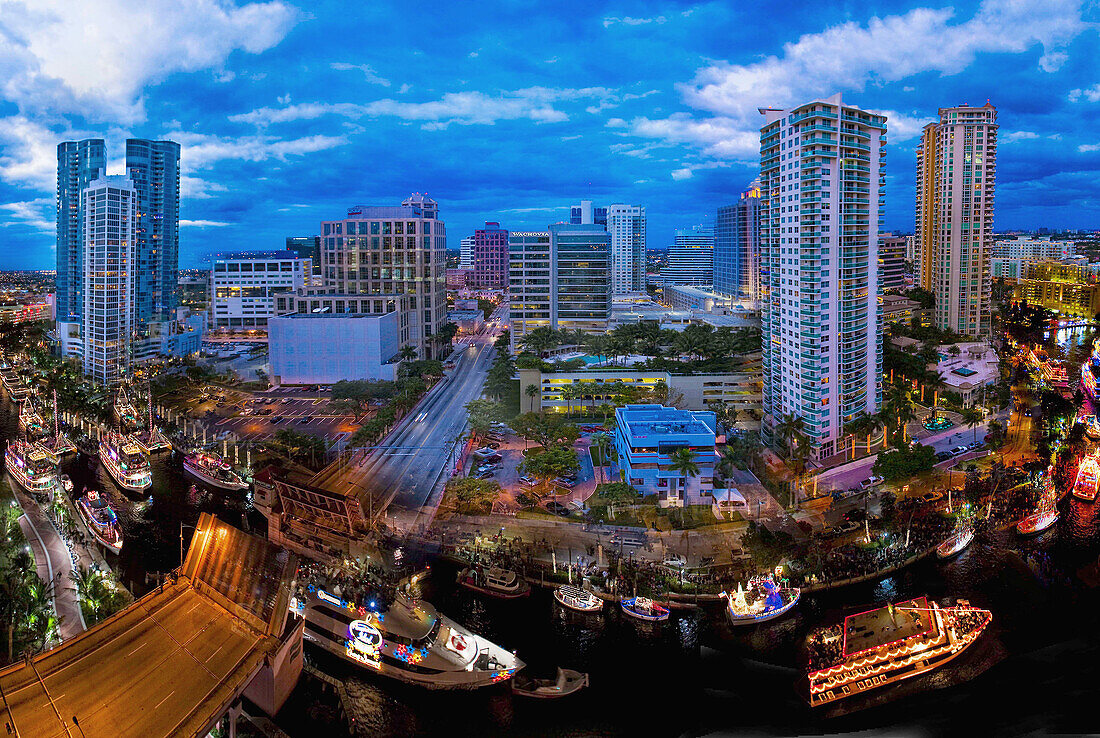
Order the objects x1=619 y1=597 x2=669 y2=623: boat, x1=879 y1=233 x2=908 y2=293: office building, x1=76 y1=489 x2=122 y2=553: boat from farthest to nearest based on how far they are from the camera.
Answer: x1=879 y1=233 x2=908 y2=293: office building, x1=76 y1=489 x2=122 y2=553: boat, x1=619 y1=597 x2=669 y2=623: boat

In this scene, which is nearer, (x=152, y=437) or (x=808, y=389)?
(x=808, y=389)

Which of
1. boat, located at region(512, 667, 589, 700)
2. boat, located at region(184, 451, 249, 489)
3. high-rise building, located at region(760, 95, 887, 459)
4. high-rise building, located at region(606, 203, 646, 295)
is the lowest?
boat, located at region(512, 667, 589, 700)

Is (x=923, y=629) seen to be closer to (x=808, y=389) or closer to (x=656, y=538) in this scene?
(x=656, y=538)

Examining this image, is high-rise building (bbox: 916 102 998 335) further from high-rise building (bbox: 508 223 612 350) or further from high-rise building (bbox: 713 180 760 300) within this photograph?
high-rise building (bbox: 508 223 612 350)

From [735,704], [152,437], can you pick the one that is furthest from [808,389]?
[152,437]

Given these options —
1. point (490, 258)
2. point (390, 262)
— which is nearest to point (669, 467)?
point (390, 262)

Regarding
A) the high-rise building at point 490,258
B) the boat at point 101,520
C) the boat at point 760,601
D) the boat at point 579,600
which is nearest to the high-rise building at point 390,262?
the boat at point 101,520

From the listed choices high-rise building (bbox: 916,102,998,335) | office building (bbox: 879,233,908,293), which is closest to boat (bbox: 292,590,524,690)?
high-rise building (bbox: 916,102,998,335)
